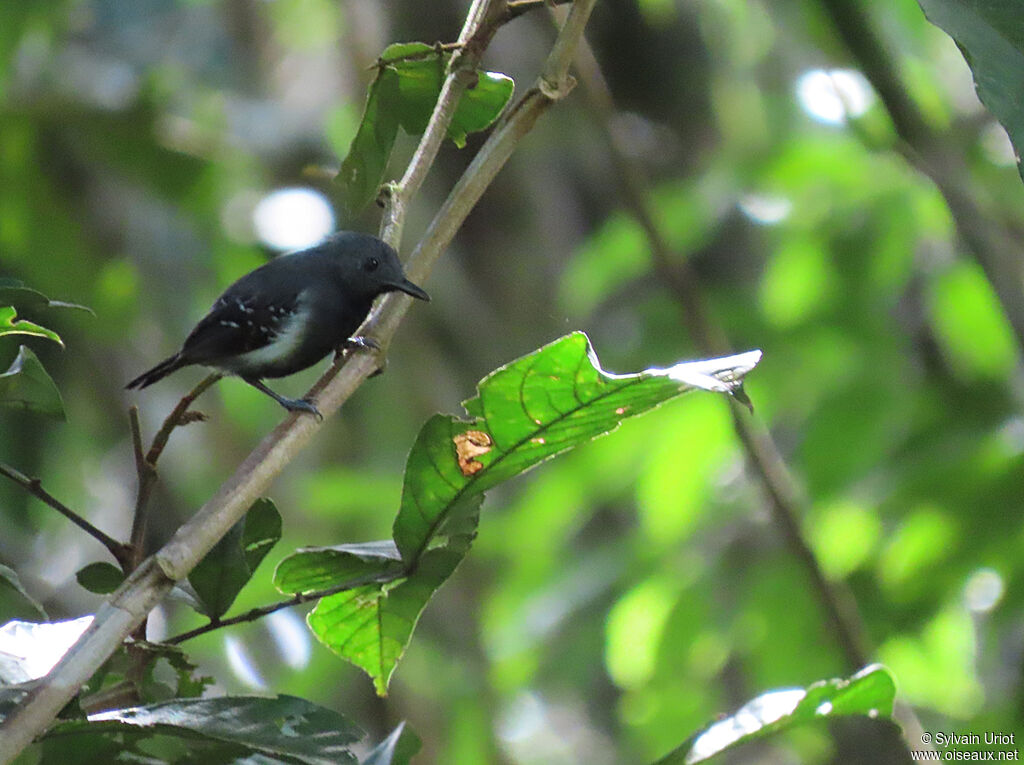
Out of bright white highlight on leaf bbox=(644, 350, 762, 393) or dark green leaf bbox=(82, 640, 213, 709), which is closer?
bright white highlight on leaf bbox=(644, 350, 762, 393)

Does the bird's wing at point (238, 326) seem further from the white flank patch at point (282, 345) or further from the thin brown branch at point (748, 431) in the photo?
the thin brown branch at point (748, 431)

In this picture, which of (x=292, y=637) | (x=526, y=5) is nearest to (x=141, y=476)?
(x=526, y=5)

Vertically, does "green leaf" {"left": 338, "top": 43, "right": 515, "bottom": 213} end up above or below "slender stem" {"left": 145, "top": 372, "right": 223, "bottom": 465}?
above

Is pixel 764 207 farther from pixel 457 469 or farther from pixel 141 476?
pixel 141 476

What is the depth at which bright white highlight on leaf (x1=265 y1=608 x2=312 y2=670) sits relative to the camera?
3678 millimetres

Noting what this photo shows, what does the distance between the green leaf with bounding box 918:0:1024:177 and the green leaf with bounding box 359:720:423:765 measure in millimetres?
1092

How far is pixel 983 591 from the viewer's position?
3.23 meters

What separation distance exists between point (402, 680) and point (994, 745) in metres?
2.24

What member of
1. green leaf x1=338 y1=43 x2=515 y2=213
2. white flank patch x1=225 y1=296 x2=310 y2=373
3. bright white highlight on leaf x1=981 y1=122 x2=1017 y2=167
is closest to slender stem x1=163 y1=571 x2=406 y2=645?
green leaf x1=338 y1=43 x2=515 y2=213

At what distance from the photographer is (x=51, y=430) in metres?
4.92

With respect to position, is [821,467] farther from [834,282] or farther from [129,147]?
[129,147]

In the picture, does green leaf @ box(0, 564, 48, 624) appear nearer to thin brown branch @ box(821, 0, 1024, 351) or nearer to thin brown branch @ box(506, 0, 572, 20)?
thin brown branch @ box(506, 0, 572, 20)

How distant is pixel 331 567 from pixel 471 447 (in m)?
0.27

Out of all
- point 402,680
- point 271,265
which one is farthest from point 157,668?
point 402,680
